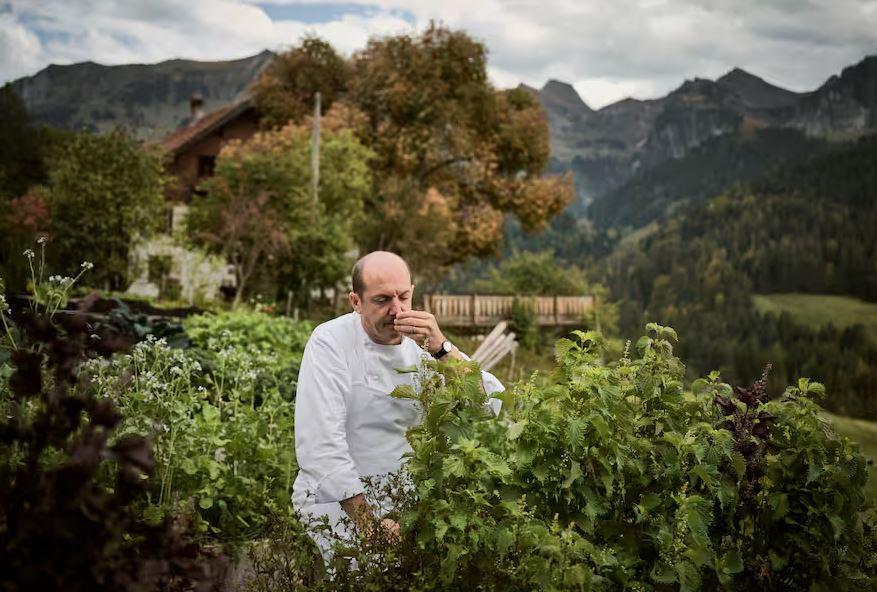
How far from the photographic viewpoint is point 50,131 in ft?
161

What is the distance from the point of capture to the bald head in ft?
11.7

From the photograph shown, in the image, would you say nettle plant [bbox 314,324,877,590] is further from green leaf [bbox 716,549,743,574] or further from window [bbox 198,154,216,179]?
window [bbox 198,154,216,179]

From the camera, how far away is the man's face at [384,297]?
11.7 ft

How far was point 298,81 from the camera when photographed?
32.3 meters

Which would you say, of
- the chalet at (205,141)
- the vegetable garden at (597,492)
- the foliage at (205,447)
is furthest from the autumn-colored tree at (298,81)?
the vegetable garden at (597,492)

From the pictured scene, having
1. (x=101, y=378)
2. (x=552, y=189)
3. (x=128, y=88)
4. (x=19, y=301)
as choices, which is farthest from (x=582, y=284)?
(x=128, y=88)

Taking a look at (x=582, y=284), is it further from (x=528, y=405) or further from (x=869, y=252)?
(x=869, y=252)

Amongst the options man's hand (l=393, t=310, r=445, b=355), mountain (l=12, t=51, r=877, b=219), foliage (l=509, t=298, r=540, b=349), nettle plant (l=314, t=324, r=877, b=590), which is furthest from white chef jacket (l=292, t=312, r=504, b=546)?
mountain (l=12, t=51, r=877, b=219)

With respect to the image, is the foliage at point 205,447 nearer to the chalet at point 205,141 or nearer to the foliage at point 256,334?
the foliage at point 256,334

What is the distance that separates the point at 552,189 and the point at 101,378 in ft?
99.8

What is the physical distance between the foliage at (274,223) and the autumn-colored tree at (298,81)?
8.33m

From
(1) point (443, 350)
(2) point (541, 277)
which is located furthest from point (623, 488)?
(2) point (541, 277)

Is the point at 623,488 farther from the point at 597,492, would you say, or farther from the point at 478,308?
the point at 478,308

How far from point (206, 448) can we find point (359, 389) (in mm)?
1423
